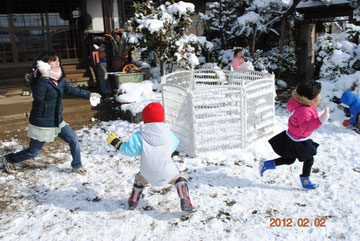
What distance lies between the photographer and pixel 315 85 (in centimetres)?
343

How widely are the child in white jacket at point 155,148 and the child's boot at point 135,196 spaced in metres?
0.16

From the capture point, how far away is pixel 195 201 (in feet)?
11.5

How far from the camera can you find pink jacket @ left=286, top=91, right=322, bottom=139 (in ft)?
11.3

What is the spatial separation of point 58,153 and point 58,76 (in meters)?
1.81

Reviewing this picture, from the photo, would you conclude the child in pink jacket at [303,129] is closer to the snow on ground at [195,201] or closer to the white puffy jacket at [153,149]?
the snow on ground at [195,201]

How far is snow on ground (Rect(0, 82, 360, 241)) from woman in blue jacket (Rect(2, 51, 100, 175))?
0.57m

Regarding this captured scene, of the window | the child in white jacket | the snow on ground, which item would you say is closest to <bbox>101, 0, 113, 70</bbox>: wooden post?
the window

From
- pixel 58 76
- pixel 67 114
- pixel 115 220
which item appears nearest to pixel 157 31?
pixel 67 114

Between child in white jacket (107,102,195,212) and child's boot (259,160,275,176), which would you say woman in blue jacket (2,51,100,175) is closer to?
child in white jacket (107,102,195,212)

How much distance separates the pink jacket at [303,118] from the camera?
3.45 metres

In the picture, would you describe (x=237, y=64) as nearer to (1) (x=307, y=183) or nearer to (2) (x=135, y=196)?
(1) (x=307, y=183)

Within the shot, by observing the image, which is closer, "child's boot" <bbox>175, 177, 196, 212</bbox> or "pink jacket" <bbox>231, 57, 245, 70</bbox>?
"child's boot" <bbox>175, 177, 196, 212</bbox>

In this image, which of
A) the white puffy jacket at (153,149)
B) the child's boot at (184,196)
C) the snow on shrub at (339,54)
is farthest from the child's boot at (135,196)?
the snow on shrub at (339,54)

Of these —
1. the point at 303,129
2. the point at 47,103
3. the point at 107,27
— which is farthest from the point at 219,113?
the point at 107,27
